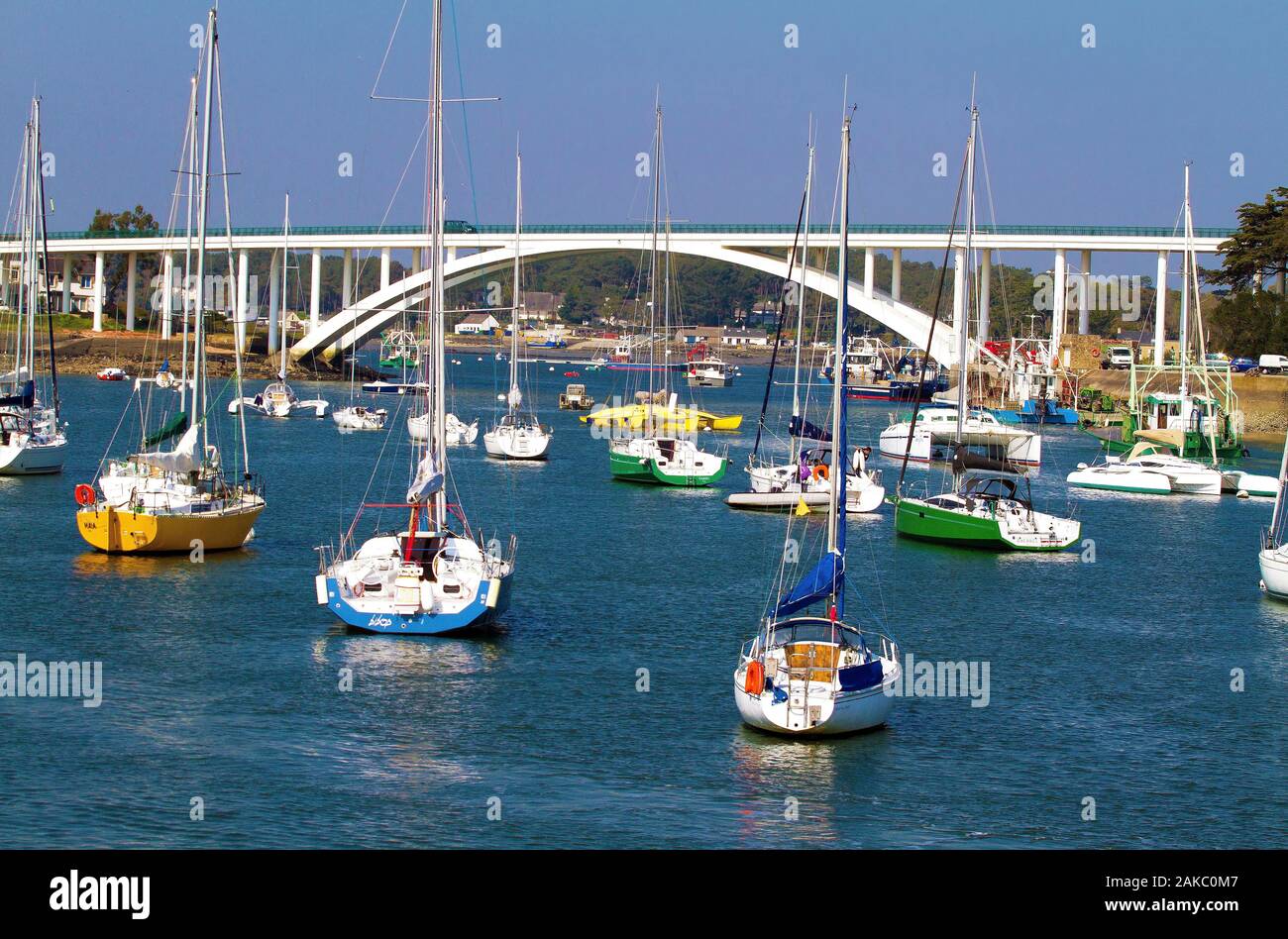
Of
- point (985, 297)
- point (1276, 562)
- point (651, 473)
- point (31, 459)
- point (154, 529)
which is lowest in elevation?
point (1276, 562)

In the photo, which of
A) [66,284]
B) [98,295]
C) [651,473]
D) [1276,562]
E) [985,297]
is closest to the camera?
[1276,562]

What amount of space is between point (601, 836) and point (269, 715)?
6.38m

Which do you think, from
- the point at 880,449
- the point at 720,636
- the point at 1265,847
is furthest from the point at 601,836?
the point at 880,449

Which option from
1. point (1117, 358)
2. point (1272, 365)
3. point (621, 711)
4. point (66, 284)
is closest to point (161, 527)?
point (621, 711)

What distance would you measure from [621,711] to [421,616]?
183 inches

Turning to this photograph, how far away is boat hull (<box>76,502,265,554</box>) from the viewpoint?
1278 inches

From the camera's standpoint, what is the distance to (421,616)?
25.1 meters

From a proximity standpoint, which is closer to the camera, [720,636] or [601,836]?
[601,836]

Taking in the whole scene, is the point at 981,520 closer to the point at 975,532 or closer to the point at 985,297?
the point at 975,532

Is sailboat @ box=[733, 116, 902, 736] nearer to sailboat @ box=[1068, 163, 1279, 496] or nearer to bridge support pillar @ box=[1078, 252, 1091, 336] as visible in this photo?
sailboat @ box=[1068, 163, 1279, 496]

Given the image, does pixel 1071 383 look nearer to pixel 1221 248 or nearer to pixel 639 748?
pixel 1221 248

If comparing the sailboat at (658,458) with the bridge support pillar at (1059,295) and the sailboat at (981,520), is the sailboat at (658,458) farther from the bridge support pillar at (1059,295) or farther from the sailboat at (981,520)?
the bridge support pillar at (1059,295)

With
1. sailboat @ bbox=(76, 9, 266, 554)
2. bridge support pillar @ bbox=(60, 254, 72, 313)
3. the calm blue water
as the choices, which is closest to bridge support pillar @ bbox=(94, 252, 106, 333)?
bridge support pillar @ bbox=(60, 254, 72, 313)

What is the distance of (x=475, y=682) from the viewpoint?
22.9m
